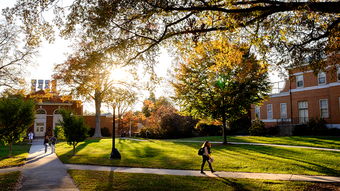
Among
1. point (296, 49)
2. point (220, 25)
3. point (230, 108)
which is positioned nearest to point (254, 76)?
point (230, 108)

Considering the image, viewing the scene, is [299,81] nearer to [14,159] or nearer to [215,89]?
[215,89]

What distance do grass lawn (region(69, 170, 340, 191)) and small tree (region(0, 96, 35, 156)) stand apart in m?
11.5

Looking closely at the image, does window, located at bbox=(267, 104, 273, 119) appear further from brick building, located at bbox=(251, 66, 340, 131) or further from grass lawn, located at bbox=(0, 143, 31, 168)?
grass lawn, located at bbox=(0, 143, 31, 168)

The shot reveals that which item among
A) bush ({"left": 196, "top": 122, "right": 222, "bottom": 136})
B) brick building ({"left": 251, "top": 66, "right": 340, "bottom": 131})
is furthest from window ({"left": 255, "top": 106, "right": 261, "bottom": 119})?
bush ({"left": 196, "top": 122, "right": 222, "bottom": 136})

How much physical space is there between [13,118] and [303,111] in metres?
29.6

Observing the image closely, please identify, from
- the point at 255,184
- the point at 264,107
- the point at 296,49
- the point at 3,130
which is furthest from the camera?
the point at 264,107

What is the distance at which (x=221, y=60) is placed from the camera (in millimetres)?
11664

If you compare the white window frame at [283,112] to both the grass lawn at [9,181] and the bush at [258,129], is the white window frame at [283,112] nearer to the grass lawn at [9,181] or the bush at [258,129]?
the bush at [258,129]

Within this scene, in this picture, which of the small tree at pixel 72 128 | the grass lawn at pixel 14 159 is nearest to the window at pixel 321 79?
the small tree at pixel 72 128

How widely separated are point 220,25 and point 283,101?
27051 millimetres

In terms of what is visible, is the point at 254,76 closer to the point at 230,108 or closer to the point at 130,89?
the point at 230,108

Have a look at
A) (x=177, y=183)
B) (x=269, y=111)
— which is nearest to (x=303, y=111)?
(x=269, y=111)

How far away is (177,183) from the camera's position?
988 cm

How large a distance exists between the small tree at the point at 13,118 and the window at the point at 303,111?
92.4 feet
